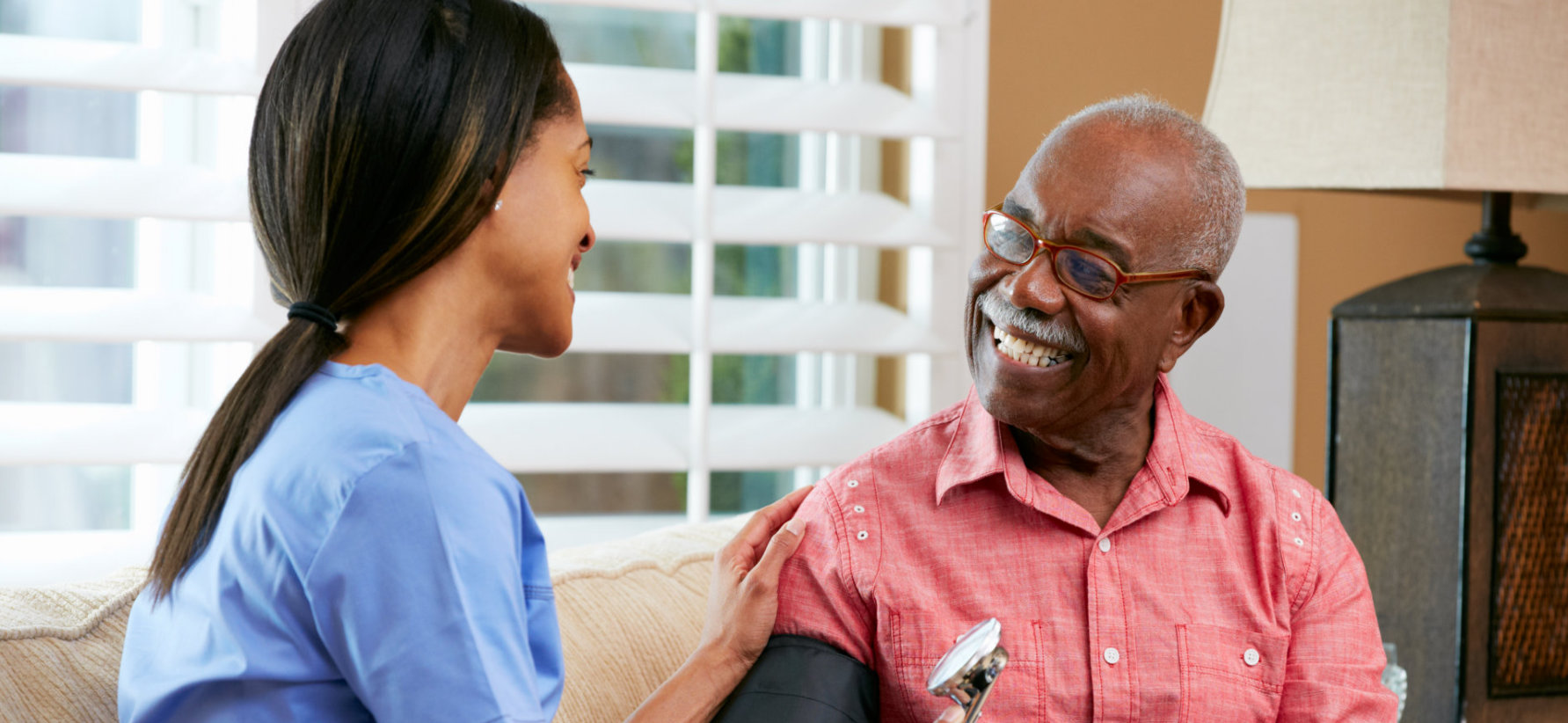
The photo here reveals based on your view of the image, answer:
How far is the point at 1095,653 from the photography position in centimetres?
115

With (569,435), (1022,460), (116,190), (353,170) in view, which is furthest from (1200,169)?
(116,190)

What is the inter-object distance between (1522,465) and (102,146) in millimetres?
1848

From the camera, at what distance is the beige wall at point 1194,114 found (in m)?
1.99

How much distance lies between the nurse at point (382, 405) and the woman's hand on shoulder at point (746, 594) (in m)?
0.28

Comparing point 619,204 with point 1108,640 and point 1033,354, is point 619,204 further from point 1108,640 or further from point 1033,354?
point 1108,640

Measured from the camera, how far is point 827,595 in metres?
1.17

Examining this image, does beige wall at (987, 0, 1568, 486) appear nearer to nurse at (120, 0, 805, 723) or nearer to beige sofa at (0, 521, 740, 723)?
beige sofa at (0, 521, 740, 723)

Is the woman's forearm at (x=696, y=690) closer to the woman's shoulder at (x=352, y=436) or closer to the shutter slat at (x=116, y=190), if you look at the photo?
the woman's shoulder at (x=352, y=436)

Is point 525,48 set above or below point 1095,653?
above

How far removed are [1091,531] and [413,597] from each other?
2.20 ft

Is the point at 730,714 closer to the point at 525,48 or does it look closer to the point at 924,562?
the point at 924,562

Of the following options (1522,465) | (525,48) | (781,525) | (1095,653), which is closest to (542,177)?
(525,48)

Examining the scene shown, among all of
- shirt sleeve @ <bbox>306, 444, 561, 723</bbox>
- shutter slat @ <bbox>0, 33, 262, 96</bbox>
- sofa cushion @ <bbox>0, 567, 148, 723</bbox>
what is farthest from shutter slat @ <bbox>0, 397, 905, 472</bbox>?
shirt sleeve @ <bbox>306, 444, 561, 723</bbox>

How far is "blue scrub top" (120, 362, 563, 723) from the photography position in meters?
0.73
